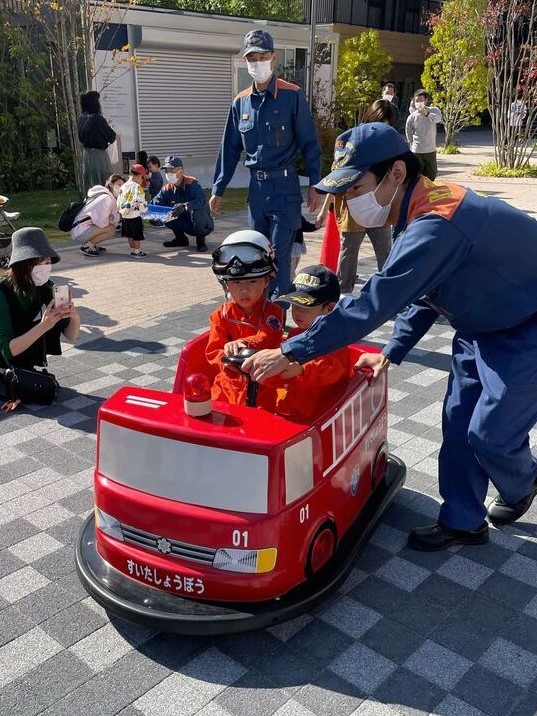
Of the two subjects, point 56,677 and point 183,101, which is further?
point 183,101

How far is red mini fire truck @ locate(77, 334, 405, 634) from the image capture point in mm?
2627

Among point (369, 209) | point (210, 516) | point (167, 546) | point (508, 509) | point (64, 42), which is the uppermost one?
point (64, 42)

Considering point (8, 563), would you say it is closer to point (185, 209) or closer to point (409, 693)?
point (409, 693)

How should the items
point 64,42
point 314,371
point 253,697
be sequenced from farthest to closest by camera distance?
point 64,42 < point 314,371 < point 253,697

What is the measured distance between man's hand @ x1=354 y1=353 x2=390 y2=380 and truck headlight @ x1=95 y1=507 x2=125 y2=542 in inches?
53.3

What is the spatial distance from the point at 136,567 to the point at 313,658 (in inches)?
30.0

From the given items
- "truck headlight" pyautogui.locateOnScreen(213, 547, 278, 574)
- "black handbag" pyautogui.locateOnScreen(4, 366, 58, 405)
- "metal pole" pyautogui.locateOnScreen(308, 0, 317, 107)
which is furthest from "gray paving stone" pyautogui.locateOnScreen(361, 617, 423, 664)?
"metal pole" pyautogui.locateOnScreen(308, 0, 317, 107)

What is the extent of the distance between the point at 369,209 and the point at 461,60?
2037 cm

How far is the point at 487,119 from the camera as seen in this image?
135 ft

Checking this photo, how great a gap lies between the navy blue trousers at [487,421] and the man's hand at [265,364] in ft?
2.98

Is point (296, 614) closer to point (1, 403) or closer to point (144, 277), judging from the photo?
point (1, 403)

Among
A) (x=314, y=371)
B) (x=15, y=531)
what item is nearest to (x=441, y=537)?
(x=314, y=371)

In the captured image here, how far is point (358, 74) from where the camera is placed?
22.2 metres

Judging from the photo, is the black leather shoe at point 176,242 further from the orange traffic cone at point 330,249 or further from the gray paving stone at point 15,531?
the gray paving stone at point 15,531
